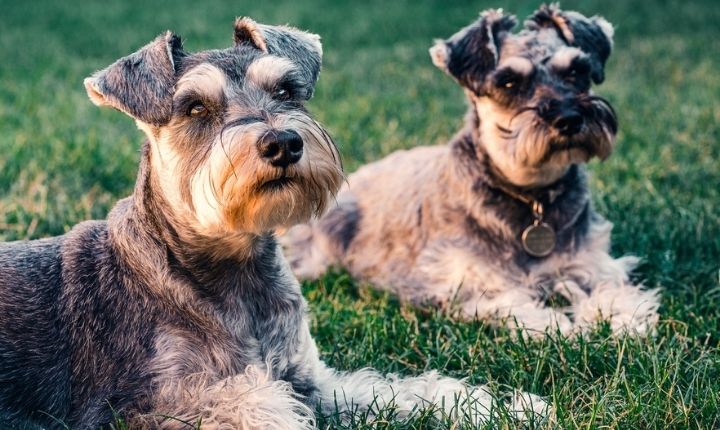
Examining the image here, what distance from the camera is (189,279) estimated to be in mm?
4215

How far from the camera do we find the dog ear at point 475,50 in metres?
6.30

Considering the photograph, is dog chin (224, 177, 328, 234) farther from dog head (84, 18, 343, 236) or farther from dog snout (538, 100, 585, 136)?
dog snout (538, 100, 585, 136)

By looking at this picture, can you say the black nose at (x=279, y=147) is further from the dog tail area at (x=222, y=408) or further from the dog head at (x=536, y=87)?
the dog head at (x=536, y=87)

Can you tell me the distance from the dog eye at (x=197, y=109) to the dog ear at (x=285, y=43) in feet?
1.65

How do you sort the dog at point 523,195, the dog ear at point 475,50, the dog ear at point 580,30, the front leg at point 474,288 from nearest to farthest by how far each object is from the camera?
the front leg at point 474,288 < the dog at point 523,195 < the dog ear at point 475,50 < the dog ear at point 580,30

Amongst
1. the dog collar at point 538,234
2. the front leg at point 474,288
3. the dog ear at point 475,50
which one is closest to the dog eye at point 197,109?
the front leg at point 474,288

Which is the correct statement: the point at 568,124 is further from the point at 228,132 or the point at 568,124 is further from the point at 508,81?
the point at 228,132

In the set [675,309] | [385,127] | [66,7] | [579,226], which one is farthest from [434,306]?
[66,7]

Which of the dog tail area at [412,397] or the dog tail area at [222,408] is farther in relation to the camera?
the dog tail area at [412,397]

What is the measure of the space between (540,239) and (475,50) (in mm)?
1385

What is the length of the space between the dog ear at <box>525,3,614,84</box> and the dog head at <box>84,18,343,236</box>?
2.78 meters

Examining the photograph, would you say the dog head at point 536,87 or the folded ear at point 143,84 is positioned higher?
the folded ear at point 143,84

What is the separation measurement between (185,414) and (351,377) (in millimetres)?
1006

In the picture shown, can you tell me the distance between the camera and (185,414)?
394 centimetres
